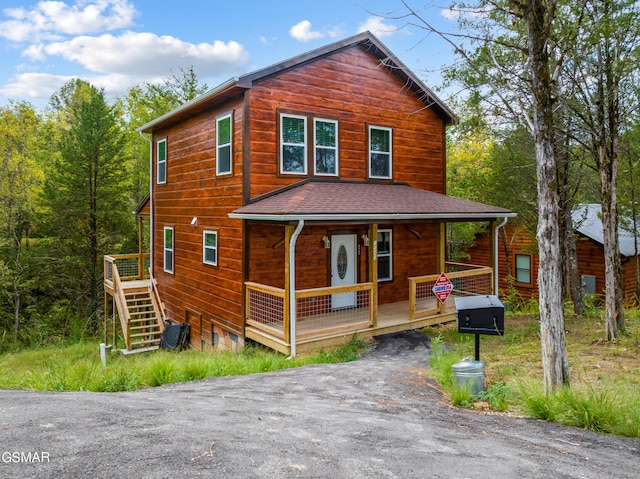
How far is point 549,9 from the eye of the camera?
5.04 metres

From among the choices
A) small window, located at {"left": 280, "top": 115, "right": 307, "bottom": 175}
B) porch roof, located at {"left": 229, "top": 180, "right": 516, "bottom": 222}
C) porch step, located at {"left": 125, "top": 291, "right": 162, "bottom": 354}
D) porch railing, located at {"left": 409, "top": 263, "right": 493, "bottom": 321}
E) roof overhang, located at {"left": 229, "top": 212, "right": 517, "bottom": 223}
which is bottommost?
porch step, located at {"left": 125, "top": 291, "right": 162, "bottom": 354}

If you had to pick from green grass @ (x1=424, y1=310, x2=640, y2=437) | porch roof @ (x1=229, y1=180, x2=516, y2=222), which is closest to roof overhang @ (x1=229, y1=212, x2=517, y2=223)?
porch roof @ (x1=229, y1=180, x2=516, y2=222)

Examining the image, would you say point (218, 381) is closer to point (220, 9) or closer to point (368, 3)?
point (368, 3)

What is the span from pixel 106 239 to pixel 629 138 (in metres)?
18.9

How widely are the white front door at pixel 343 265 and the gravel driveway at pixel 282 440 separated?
6405mm

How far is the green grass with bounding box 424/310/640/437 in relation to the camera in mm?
4297

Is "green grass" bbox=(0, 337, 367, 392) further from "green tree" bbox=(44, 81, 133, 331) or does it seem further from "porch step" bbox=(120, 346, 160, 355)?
"green tree" bbox=(44, 81, 133, 331)

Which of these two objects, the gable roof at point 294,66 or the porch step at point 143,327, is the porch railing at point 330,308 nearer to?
the gable roof at point 294,66

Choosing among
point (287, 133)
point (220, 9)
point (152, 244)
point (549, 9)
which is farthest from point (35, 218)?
point (549, 9)

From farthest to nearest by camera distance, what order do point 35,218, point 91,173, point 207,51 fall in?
point 207,51 < point 35,218 < point 91,173

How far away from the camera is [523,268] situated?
19109 millimetres

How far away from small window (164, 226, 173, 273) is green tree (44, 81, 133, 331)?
19.6ft

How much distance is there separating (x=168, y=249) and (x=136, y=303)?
3146 millimetres

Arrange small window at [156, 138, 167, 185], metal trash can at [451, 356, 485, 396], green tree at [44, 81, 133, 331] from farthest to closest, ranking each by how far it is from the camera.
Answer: green tree at [44, 81, 133, 331] → small window at [156, 138, 167, 185] → metal trash can at [451, 356, 485, 396]
